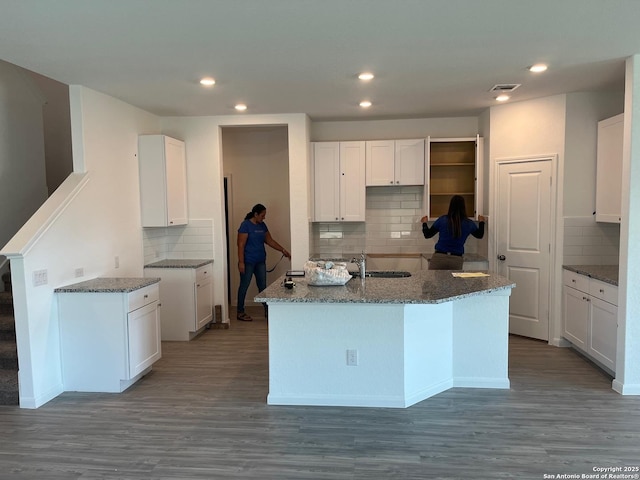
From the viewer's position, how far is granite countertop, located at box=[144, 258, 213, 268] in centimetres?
530

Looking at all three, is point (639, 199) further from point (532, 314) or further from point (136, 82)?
point (136, 82)

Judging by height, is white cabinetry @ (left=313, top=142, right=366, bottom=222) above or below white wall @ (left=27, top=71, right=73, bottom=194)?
below

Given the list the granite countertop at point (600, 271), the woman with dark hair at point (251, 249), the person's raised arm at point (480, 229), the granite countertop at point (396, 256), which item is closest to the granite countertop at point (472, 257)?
the granite countertop at point (396, 256)

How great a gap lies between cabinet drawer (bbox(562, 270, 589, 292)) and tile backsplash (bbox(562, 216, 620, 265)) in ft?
0.51

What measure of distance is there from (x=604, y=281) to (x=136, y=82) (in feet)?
14.6

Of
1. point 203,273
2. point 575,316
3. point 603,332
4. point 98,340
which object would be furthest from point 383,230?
point 98,340

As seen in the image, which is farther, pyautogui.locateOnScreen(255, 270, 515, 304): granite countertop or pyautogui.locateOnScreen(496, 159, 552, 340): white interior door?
pyautogui.locateOnScreen(496, 159, 552, 340): white interior door

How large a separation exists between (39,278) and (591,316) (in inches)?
187

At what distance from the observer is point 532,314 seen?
5145 mm

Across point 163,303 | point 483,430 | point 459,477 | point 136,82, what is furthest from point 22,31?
point 483,430

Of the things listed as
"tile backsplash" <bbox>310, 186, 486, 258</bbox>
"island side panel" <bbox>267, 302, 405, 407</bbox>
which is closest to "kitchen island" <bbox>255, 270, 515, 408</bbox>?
"island side panel" <bbox>267, 302, 405, 407</bbox>

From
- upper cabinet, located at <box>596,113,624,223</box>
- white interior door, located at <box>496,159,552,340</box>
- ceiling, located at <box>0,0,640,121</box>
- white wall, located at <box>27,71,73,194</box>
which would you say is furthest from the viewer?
white wall, located at <box>27,71,73,194</box>

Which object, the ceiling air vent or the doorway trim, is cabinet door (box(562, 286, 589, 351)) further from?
the ceiling air vent

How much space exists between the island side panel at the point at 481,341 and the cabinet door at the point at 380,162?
2.51m
